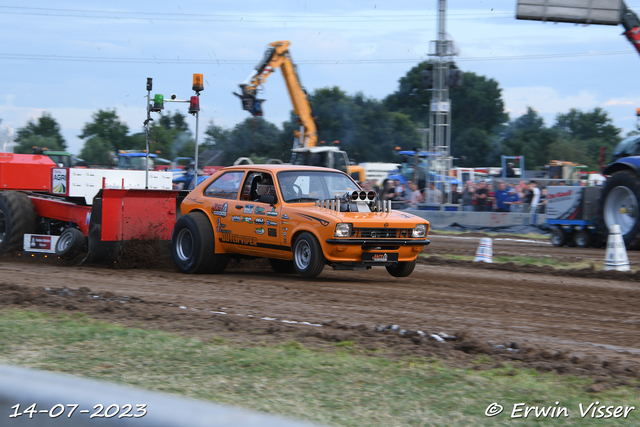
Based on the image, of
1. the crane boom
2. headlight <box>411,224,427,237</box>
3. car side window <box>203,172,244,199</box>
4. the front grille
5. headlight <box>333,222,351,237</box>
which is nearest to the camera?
headlight <box>333,222,351,237</box>

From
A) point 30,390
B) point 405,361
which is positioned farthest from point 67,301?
point 30,390

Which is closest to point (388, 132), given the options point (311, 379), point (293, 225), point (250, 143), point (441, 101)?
point (250, 143)

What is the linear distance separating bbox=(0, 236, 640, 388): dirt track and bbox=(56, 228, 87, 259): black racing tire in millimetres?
291

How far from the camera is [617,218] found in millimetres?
14789

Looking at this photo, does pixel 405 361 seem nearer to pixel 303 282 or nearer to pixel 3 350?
pixel 3 350

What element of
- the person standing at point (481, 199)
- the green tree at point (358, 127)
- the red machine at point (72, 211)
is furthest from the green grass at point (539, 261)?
the green tree at point (358, 127)

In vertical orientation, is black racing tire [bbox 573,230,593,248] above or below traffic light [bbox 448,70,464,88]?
below

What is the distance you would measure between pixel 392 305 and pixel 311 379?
3.20 meters

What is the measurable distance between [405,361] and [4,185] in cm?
1033

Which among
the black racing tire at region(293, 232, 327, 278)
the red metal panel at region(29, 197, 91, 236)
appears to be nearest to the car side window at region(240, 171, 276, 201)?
the black racing tire at region(293, 232, 327, 278)

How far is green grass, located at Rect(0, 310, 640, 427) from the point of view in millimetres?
3424

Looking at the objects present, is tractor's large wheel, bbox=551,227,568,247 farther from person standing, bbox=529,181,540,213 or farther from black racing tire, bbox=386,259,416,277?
black racing tire, bbox=386,259,416,277

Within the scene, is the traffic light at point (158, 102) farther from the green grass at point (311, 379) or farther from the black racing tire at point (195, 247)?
the green grass at point (311, 379)

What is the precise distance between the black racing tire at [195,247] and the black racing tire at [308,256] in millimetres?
1395
